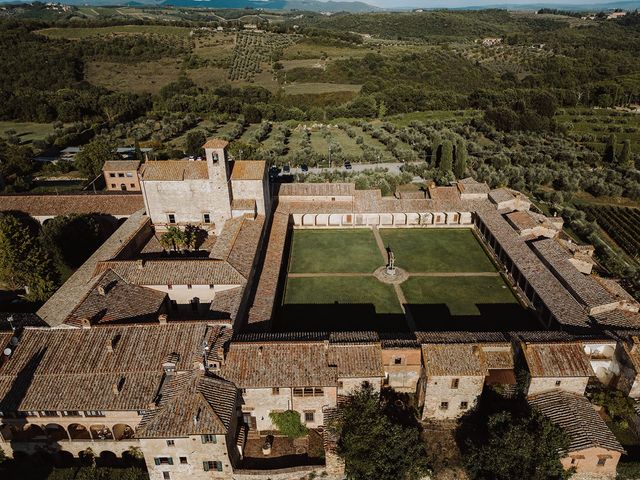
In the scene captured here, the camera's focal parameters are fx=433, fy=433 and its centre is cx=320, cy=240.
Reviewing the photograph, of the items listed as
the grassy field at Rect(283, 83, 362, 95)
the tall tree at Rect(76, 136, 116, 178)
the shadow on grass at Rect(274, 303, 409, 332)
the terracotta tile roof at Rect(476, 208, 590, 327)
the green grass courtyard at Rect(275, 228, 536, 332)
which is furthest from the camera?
the grassy field at Rect(283, 83, 362, 95)

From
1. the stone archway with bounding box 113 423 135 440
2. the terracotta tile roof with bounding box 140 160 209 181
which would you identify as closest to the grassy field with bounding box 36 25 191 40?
the terracotta tile roof with bounding box 140 160 209 181

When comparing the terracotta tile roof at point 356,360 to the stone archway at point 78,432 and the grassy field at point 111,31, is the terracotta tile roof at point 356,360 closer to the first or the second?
the stone archway at point 78,432

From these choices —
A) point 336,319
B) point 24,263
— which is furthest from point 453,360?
point 24,263

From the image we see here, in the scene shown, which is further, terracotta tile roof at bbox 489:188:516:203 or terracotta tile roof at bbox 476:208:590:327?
terracotta tile roof at bbox 489:188:516:203

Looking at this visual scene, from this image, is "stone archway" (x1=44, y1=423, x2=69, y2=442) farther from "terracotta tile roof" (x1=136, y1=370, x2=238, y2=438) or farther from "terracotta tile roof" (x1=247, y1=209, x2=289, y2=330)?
"terracotta tile roof" (x1=247, y1=209, x2=289, y2=330)

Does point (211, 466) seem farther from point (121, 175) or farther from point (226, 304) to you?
point (121, 175)

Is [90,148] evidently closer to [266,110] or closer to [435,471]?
[266,110]
